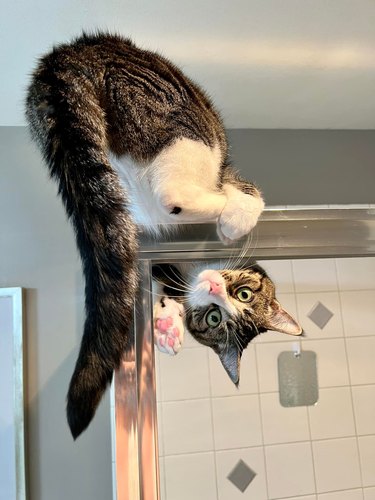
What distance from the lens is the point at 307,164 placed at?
1.73m

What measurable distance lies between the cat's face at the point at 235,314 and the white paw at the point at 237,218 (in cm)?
14

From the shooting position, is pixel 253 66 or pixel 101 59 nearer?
pixel 101 59

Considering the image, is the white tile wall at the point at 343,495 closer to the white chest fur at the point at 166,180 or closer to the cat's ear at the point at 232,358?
the cat's ear at the point at 232,358

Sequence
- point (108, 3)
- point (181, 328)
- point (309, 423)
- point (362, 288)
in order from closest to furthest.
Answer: point (181, 328)
point (108, 3)
point (309, 423)
point (362, 288)

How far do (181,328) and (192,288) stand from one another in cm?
8

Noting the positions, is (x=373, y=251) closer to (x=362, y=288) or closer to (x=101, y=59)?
(x=101, y=59)

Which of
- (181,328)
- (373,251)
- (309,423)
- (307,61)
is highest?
(307,61)

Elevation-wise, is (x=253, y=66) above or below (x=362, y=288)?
above

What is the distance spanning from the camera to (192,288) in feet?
2.76

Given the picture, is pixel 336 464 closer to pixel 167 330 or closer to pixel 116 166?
pixel 167 330

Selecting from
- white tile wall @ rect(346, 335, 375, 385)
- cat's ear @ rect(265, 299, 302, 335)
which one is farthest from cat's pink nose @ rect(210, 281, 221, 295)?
white tile wall @ rect(346, 335, 375, 385)

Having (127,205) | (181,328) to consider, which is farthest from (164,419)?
(127,205)

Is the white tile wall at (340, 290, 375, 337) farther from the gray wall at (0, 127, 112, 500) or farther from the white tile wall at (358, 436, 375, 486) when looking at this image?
the gray wall at (0, 127, 112, 500)

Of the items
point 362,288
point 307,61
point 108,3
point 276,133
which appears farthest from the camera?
point 276,133
